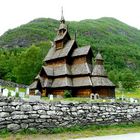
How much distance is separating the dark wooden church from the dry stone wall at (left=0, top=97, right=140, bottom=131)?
20.1 metres

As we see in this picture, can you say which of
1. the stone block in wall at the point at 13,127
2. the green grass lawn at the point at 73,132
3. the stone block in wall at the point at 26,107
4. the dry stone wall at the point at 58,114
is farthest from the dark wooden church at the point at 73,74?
the stone block in wall at the point at 13,127

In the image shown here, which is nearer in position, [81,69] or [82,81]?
[82,81]

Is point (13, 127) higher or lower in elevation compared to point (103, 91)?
lower

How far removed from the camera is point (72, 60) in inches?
1855

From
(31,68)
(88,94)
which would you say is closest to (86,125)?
(88,94)

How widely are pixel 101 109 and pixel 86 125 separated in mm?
1696

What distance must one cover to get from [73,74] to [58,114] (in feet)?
86.3

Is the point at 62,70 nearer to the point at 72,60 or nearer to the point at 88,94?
the point at 72,60

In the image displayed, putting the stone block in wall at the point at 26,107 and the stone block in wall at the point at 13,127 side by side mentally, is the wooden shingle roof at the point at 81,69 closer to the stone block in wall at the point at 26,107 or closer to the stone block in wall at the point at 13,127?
the stone block in wall at the point at 26,107

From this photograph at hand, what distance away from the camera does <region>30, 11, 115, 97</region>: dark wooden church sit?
43.0 metres

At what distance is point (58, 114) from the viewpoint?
1861 centimetres

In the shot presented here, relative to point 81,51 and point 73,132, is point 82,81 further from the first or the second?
point 73,132

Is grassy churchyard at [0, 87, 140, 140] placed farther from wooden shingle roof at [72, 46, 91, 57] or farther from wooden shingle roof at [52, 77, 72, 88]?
wooden shingle roof at [72, 46, 91, 57]

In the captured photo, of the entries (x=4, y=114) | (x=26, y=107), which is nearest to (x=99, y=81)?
(x=26, y=107)
